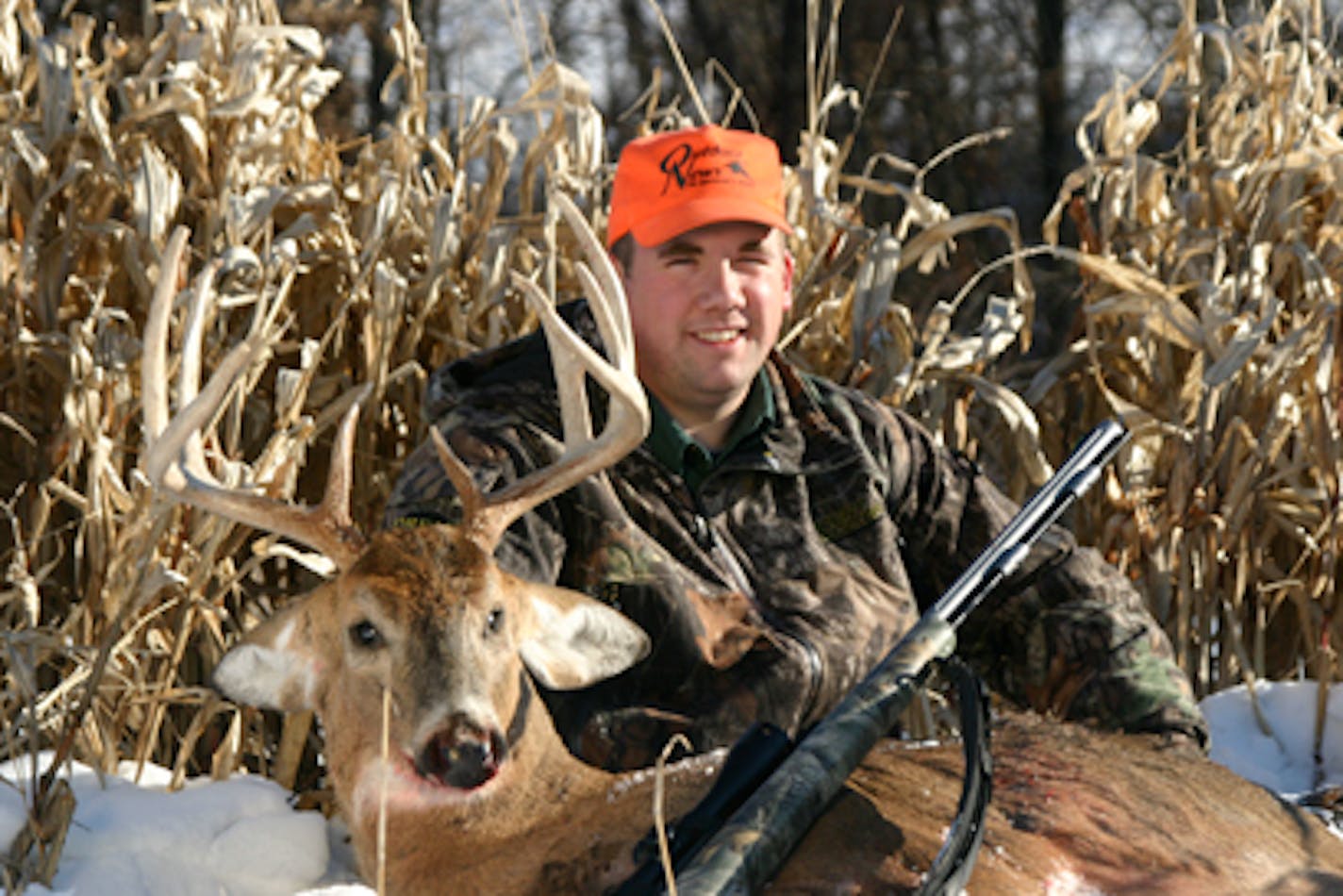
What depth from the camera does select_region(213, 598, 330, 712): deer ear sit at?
3.11 m

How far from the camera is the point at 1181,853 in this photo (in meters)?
2.96

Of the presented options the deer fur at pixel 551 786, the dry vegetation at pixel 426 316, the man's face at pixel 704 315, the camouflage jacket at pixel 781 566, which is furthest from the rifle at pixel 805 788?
the dry vegetation at pixel 426 316

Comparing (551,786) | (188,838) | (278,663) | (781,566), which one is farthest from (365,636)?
(781,566)

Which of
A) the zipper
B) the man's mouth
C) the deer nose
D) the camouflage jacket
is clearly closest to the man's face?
the man's mouth

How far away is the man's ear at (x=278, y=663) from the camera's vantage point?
3.11m

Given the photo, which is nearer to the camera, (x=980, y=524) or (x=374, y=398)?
(x=980, y=524)

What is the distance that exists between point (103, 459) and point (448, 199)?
120 centimetres

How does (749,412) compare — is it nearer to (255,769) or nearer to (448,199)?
(448,199)

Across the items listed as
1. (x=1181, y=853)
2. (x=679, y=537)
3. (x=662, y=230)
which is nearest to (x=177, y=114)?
(x=662, y=230)

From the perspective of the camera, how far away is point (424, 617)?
9.49 ft

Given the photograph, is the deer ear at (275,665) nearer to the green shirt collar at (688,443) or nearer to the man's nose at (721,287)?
the green shirt collar at (688,443)

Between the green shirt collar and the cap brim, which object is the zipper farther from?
the cap brim

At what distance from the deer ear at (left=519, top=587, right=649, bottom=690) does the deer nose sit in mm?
298

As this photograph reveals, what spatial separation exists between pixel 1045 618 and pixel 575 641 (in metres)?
1.25
